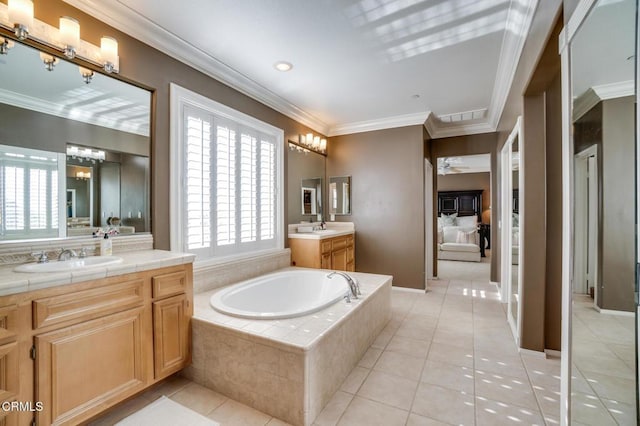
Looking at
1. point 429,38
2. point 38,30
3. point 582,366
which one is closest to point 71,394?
point 38,30

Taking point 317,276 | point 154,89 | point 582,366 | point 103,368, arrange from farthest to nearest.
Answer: point 317,276, point 154,89, point 103,368, point 582,366

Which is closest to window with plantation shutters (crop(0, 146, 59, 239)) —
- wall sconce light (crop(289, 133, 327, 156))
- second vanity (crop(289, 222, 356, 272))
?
second vanity (crop(289, 222, 356, 272))

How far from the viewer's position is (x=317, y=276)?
10.7ft

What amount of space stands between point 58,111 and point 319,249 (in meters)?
2.81

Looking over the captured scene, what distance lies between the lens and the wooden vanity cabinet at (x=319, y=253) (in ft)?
12.3

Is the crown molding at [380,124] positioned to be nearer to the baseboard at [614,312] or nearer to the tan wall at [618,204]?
the tan wall at [618,204]

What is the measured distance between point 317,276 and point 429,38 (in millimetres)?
2551

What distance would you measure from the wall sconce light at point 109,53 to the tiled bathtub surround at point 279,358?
6.04ft

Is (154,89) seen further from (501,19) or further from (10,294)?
(501,19)

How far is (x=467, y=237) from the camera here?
7000 millimetres

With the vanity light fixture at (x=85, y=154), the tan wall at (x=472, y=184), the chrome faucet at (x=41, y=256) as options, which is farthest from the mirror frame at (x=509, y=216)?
the tan wall at (x=472, y=184)

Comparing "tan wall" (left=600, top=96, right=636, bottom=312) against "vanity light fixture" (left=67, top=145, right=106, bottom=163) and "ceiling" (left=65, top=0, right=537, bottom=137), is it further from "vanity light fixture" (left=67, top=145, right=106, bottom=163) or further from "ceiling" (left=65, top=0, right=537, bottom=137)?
"vanity light fixture" (left=67, top=145, right=106, bottom=163)

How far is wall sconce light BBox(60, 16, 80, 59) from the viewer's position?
5.67 ft

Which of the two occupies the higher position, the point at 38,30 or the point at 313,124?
the point at 313,124
